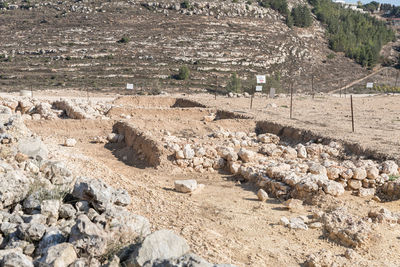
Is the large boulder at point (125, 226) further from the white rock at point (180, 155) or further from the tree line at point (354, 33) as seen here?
the tree line at point (354, 33)

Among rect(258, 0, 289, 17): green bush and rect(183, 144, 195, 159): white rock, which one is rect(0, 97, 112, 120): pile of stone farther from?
rect(258, 0, 289, 17): green bush

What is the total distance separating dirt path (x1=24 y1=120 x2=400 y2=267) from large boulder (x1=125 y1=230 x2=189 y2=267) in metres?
0.89

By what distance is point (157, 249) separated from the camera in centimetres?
370

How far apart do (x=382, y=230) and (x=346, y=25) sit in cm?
6724

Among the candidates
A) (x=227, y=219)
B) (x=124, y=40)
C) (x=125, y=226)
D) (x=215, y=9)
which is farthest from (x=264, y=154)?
(x=215, y=9)

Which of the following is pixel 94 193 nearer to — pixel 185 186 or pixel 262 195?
pixel 185 186

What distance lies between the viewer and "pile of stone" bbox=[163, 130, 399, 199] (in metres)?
7.95

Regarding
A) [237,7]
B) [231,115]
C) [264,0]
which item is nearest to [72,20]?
[237,7]

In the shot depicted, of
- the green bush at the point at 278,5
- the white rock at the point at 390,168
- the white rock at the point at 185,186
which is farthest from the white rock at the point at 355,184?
the green bush at the point at 278,5

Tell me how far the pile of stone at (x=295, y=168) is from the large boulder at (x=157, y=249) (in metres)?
4.52

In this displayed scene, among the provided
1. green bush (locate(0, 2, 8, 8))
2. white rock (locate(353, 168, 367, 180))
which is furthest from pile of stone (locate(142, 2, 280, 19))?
white rock (locate(353, 168, 367, 180))

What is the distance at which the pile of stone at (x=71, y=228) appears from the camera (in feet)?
11.9

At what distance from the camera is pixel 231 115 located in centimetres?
1803

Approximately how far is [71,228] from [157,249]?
1036mm
